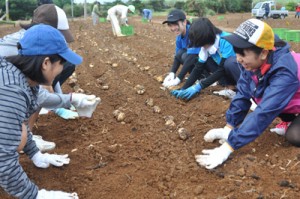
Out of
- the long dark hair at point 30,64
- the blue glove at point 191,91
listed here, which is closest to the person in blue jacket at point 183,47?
the blue glove at point 191,91

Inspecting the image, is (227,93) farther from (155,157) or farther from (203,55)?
(155,157)

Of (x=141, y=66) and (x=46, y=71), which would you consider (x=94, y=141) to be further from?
(x=141, y=66)

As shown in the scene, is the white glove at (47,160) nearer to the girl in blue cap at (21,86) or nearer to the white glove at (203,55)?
the girl in blue cap at (21,86)

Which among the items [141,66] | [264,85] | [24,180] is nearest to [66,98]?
[24,180]

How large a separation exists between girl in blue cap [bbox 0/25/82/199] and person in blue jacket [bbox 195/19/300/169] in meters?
1.09

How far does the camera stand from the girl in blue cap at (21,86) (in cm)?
160

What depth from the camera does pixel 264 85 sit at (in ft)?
7.86

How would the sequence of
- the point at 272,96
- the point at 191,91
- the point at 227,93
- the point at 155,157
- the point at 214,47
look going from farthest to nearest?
the point at 227,93
the point at 191,91
the point at 214,47
the point at 155,157
the point at 272,96

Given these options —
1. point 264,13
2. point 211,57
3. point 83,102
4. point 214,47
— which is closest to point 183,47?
point 211,57

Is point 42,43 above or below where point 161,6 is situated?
above

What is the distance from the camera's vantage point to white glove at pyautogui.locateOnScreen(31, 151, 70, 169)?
2.37m

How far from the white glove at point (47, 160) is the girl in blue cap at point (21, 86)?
47 centimetres

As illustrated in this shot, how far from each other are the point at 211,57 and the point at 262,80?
1.62m

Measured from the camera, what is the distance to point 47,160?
239 cm
